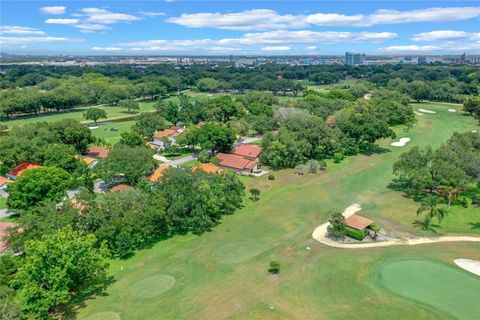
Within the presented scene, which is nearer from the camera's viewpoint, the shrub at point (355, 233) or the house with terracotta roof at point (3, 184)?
the shrub at point (355, 233)

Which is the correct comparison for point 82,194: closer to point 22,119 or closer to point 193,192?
point 193,192

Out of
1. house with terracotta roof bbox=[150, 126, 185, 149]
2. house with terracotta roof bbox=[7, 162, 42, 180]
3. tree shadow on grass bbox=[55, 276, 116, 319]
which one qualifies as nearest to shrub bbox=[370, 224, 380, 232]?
tree shadow on grass bbox=[55, 276, 116, 319]

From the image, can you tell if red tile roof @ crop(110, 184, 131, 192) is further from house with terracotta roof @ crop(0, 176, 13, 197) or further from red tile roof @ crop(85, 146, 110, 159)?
red tile roof @ crop(85, 146, 110, 159)

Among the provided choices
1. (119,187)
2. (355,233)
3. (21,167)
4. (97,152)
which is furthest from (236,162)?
(21,167)

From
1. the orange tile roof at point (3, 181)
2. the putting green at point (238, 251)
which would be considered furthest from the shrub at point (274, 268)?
the orange tile roof at point (3, 181)

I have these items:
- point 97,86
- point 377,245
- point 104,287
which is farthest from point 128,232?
point 97,86

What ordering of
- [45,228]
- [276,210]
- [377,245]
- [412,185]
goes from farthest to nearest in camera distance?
[412,185] → [276,210] → [377,245] → [45,228]

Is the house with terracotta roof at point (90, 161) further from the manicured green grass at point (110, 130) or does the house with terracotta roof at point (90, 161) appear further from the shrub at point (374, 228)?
the shrub at point (374, 228)
